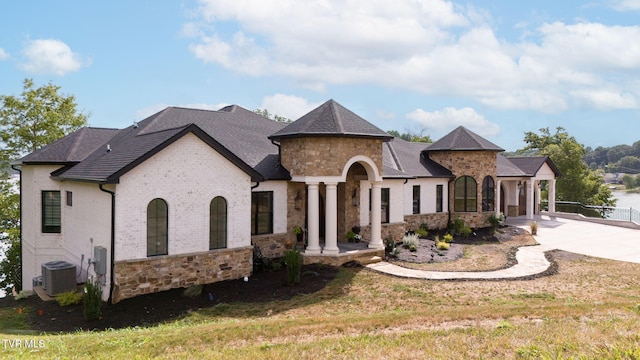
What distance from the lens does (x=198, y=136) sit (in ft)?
44.8

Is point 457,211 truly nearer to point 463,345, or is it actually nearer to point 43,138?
point 463,345

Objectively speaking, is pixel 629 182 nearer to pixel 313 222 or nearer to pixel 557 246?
pixel 557 246

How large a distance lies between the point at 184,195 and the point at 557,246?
17979 millimetres

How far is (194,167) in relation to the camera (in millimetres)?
13758

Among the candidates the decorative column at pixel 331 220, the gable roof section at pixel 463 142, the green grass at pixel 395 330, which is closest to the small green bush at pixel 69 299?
the green grass at pixel 395 330

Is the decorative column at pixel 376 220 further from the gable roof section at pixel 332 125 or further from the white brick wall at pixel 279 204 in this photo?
the white brick wall at pixel 279 204

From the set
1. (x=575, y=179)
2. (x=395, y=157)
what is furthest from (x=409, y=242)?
(x=575, y=179)

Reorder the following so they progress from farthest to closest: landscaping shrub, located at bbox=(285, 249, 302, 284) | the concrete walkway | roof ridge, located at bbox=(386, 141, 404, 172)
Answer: roof ridge, located at bbox=(386, 141, 404, 172) → the concrete walkway → landscaping shrub, located at bbox=(285, 249, 302, 284)

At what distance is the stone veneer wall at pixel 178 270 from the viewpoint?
1255 centimetres

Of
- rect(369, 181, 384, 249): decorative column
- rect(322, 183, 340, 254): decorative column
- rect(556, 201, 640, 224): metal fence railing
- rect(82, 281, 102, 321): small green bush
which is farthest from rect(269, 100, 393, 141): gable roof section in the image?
rect(556, 201, 640, 224): metal fence railing

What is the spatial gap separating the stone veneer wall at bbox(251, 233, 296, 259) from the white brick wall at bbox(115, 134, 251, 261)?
60.8 inches

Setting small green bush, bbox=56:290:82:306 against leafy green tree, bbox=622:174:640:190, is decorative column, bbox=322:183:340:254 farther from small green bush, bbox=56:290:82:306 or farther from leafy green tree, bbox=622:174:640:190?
leafy green tree, bbox=622:174:640:190

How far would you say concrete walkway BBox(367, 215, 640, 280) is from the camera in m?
15.4

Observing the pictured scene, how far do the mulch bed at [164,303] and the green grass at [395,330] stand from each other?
528 millimetres
